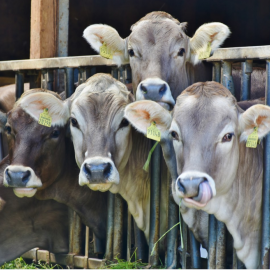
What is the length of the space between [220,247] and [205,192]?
108cm

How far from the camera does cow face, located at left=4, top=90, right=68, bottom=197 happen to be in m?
4.95

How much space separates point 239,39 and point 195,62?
17.3ft

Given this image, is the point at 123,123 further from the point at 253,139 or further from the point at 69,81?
the point at 69,81

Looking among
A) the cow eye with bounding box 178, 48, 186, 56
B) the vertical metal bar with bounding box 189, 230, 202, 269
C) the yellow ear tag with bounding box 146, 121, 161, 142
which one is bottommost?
the vertical metal bar with bounding box 189, 230, 202, 269

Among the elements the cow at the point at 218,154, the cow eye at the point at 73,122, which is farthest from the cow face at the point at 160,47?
the cow eye at the point at 73,122

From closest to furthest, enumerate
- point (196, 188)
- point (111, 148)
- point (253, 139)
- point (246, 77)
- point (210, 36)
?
point (196, 188)
point (253, 139)
point (111, 148)
point (246, 77)
point (210, 36)

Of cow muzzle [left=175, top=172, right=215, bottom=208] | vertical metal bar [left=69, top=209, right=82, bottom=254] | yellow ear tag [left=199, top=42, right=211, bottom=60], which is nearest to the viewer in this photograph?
cow muzzle [left=175, top=172, right=215, bottom=208]

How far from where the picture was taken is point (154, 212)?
521 cm

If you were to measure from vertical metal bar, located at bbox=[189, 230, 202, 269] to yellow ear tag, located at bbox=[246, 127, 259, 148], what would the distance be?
1.17 metres

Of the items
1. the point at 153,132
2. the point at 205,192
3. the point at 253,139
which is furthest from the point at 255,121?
the point at 153,132

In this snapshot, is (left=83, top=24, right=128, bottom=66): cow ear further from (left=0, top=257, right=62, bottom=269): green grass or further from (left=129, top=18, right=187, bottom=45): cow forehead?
(left=0, top=257, right=62, bottom=269): green grass

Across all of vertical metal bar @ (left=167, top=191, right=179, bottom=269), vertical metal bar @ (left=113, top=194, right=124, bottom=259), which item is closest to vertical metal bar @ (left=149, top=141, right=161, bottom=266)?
vertical metal bar @ (left=167, top=191, right=179, bottom=269)

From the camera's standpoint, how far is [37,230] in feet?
19.6

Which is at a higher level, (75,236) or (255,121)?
(255,121)
